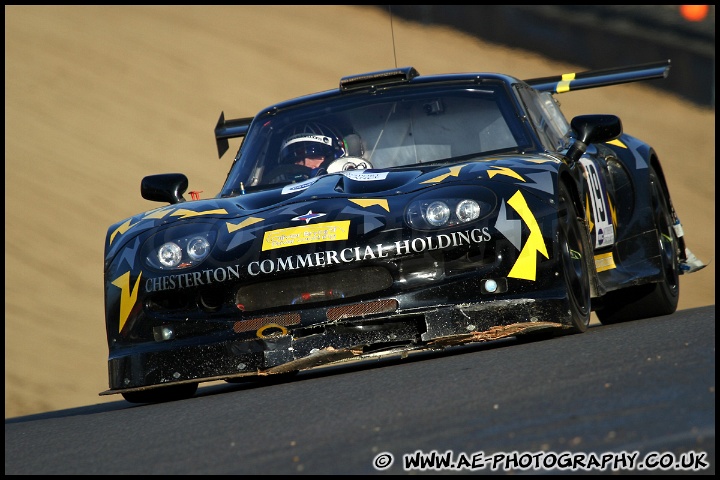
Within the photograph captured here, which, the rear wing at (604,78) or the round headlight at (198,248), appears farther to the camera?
the rear wing at (604,78)

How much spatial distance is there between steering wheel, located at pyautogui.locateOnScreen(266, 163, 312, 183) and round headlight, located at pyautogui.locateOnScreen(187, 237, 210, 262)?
3.75 ft

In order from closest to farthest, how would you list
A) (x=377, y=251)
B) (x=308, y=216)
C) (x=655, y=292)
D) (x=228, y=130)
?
(x=377, y=251)
(x=308, y=216)
(x=655, y=292)
(x=228, y=130)

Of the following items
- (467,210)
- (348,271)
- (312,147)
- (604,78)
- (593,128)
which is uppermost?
(604,78)

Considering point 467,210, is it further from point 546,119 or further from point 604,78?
point 604,78

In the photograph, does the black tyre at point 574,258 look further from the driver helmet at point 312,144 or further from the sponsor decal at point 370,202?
the driver helmet at point 312,144

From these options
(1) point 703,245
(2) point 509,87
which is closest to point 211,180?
(1) point 703,245

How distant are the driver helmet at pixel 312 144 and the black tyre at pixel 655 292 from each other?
1966mm

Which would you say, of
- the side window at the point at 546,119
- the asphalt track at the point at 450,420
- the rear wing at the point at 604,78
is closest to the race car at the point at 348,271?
the asphalt track at the point at 450,420

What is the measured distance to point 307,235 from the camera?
19.8ft

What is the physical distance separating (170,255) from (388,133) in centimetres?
170

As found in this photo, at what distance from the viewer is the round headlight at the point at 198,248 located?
6.20 metres

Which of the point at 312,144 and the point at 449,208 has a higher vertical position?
the point at 312,144

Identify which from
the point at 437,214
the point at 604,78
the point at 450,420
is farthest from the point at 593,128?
the point at 450,420

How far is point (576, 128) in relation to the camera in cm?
740
